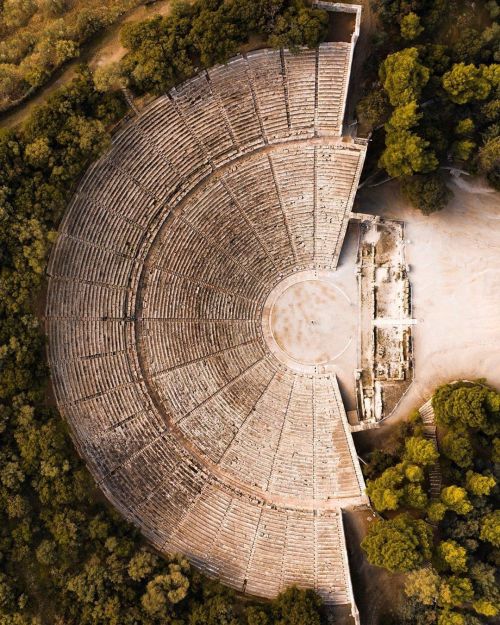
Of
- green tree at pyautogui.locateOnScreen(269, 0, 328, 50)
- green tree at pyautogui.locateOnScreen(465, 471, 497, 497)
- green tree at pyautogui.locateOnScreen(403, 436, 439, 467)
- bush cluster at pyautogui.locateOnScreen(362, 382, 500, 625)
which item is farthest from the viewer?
green tree at pyautogui.locateOnScreen(403, 436, 439, 467)

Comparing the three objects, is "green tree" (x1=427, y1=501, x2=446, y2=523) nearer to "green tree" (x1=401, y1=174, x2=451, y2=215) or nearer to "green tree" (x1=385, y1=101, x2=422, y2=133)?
"green tree" (x1=401, y1=174, x2=451, y2=215)

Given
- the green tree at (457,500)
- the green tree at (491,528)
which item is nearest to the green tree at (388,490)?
the green tree at (457,500)

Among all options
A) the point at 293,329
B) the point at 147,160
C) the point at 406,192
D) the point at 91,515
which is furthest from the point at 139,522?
the point at 406,192

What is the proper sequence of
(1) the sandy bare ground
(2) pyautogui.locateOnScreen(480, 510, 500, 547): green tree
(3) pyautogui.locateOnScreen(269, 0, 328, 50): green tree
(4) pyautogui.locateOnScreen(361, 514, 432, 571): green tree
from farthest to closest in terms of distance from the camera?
(1) the sandy bare ground < (2) pyautogui.locateOnScreen(480, 510, 500, 547): green tree < (3) pyautogui.locateOnScreen(269, 0, 328, 50): green tree < (4) pyautogui.locateOnScreen(361, 514, 432, 571): green tree

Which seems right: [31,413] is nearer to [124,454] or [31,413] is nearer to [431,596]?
[124,454]

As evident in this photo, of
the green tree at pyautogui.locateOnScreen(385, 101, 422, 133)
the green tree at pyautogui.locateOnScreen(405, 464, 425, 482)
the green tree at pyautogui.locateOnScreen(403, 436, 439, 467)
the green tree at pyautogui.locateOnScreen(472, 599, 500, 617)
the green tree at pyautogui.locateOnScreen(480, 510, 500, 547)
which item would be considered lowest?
the green tree at pyautogui.locateOnScreen(472, 599, 500, 617)

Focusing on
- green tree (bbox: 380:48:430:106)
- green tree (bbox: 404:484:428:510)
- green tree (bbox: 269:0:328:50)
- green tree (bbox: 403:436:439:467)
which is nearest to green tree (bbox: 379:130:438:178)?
green tree (bbox: 380:48:430:106)

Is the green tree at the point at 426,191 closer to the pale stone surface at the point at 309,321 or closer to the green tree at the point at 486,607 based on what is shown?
the pale stone surface at the point at 309,321
